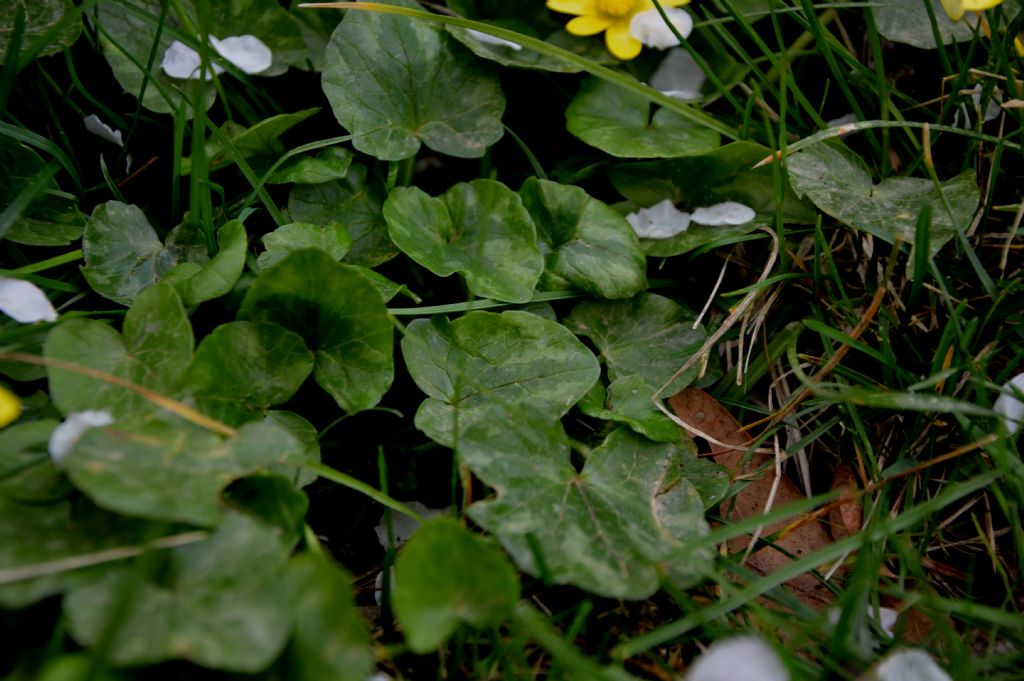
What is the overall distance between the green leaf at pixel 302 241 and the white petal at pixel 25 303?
0.93ft

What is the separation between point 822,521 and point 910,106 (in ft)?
2.68

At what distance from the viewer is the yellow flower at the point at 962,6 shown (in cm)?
135

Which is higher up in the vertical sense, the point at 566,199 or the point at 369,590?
the point at 566,199

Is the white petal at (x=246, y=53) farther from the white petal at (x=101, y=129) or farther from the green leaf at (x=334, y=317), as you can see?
the green leaf at (x=334, y=317)

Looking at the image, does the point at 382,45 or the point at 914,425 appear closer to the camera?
the point at 914,425

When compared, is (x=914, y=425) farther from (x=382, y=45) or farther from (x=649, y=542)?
(x=382, y=45)

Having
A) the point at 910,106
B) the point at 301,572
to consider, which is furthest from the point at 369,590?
the point at 910,106

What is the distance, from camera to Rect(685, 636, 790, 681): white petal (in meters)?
0.85

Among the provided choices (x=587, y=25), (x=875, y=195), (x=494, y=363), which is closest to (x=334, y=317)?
(x=494, y=363)

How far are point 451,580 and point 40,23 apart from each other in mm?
1155

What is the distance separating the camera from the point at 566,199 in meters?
1.39

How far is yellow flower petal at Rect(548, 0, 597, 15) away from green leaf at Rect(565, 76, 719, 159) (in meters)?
0.12

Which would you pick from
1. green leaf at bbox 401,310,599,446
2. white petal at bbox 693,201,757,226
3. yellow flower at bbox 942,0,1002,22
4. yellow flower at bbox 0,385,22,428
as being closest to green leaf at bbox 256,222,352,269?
green leaf at bbox 401,310,599,446

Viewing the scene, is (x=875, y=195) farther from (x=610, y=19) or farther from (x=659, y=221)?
(x=610, y=19)
